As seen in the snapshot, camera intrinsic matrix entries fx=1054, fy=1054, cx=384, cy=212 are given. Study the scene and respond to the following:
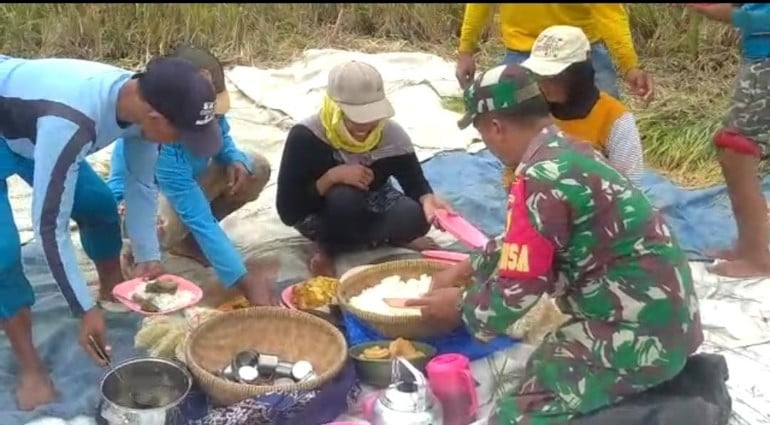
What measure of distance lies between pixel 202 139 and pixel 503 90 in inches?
29.7

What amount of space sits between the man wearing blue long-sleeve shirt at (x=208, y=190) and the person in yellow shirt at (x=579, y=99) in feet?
3.17

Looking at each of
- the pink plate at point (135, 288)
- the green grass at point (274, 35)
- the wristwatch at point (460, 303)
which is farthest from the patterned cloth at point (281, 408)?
the green grass at point (274, 35)

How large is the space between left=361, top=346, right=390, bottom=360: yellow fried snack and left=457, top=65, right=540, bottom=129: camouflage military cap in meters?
0.75

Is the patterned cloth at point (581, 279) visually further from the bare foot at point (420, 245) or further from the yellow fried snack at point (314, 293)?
the bare foot at point (420, 245)

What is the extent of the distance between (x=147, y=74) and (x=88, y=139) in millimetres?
210

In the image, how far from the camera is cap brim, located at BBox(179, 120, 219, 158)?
2.54 m

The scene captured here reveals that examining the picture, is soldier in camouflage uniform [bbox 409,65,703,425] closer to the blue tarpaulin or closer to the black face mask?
the black face mask

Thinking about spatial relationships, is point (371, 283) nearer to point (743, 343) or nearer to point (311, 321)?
point (311, 321)

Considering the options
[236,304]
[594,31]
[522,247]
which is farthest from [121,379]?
[594,31]

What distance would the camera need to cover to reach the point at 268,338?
2871 millimetres

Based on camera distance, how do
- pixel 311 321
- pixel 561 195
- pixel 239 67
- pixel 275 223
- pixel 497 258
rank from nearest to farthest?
1. pixel 561 195
2. pixel 497 258
3. pixel 311 321
4. pixel 275 223
5. pixel 239 67

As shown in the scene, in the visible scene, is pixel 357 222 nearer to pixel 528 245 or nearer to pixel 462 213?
pixel 462 213

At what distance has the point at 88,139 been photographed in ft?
8.30

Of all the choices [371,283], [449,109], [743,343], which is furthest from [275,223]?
[743,343]
